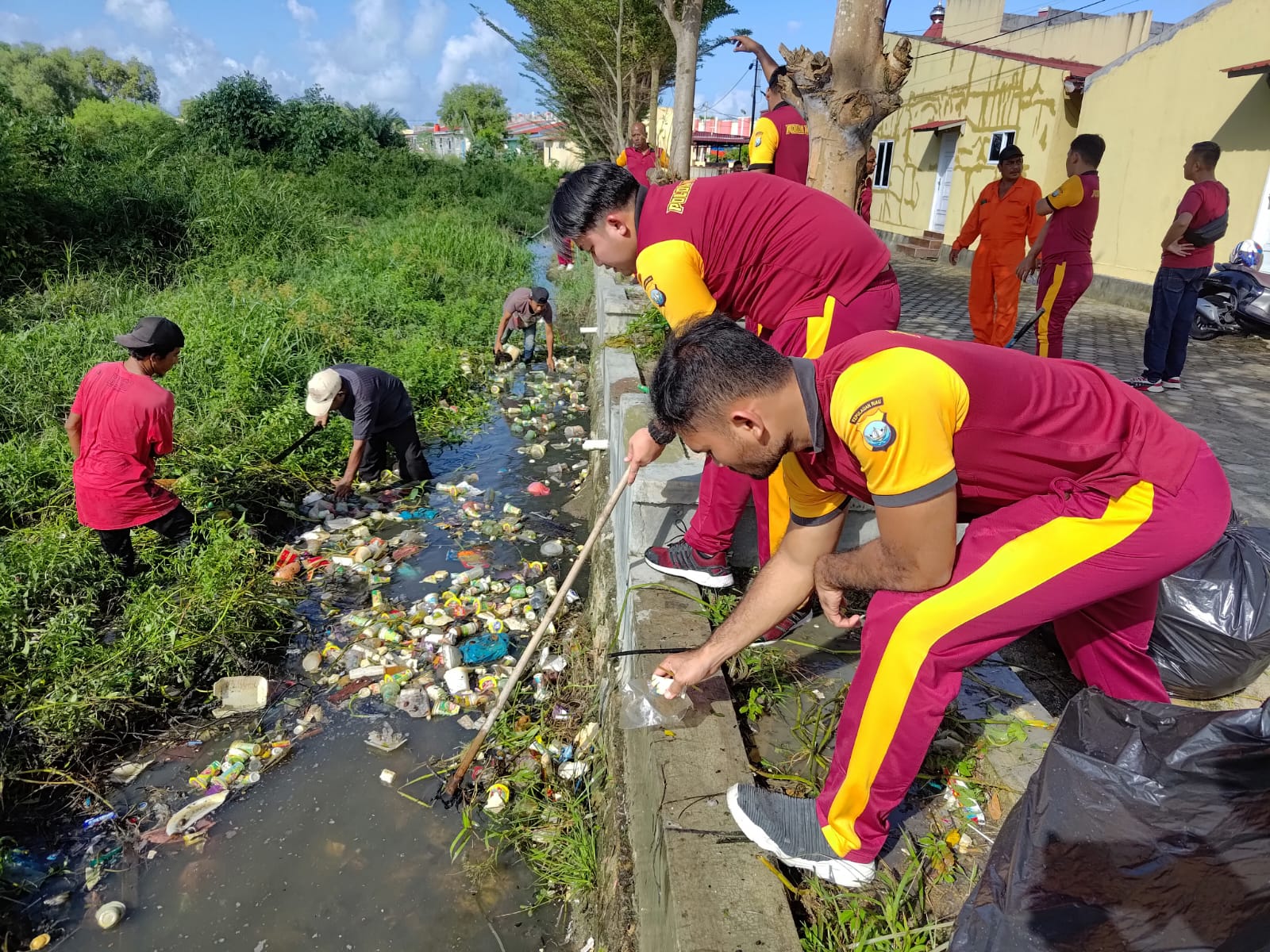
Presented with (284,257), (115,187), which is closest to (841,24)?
(284,257)

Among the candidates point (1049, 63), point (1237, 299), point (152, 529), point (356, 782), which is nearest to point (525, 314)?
point (152, 529)

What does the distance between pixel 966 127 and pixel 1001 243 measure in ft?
32.1

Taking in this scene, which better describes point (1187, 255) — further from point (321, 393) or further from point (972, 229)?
point (321, 393)

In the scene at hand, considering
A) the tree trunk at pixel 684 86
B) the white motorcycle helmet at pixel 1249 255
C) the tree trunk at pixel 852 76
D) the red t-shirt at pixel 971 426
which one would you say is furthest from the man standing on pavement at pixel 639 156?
the red t-shirt at pixel 971 426

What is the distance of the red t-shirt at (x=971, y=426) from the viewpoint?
58.6 inches

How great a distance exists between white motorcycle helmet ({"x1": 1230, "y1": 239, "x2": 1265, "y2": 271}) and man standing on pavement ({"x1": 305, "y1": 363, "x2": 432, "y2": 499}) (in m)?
8.61

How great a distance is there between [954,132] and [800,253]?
14.3 m

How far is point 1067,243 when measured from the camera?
5.33 meters

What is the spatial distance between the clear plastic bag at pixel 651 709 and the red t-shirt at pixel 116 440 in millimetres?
3061

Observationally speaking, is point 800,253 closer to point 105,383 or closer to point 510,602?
point 510,602

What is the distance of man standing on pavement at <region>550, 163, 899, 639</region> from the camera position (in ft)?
8.02

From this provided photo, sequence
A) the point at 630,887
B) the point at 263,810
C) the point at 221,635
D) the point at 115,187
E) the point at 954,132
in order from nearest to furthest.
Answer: the point at 630,887
the point at 263,810
the point at 221,635
the point at 115,187
the point at 954,132

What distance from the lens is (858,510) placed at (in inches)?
118

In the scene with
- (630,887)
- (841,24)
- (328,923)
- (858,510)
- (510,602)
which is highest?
(841,24)
